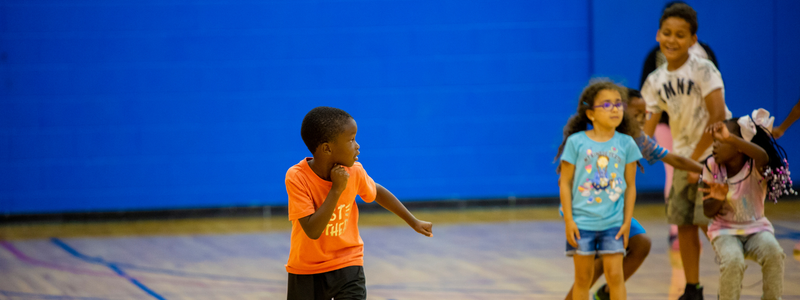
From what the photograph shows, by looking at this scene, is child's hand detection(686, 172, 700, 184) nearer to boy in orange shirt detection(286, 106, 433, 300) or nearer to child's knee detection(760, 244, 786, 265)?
child's knee detection(760, 244, 786, 265)

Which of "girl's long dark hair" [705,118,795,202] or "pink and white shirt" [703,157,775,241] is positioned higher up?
"girl's long dark hair" [705,118,795,202]

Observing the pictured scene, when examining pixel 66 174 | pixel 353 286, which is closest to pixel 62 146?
pixel 66 174

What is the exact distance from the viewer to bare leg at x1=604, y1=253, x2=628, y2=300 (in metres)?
2.77

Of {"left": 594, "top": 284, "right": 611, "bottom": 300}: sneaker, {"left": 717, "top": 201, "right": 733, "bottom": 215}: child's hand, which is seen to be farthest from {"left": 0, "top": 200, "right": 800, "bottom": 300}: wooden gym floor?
{"left": 717, "top": 201, "right": 733, "bottom": 215}: child's hand

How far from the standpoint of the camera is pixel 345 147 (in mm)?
2277

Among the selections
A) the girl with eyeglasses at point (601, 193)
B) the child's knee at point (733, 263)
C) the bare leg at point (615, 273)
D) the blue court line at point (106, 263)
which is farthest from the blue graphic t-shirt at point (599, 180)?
the blue court line at point (106, 263)

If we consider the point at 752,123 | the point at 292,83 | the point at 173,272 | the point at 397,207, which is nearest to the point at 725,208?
the point at 752,123

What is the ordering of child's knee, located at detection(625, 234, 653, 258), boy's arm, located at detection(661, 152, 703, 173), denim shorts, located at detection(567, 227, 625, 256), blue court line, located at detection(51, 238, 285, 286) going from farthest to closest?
blue court line, located at detection(51, 238, 285, 286), boy's arm, located at detection(661, 152, 703, 173), child's knee, located at detection(625, 234, 653, 258), denim shorts, located at detection(567, 227, 625, 256)

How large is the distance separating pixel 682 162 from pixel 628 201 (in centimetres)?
47

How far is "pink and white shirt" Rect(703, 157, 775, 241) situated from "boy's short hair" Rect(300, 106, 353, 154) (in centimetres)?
167

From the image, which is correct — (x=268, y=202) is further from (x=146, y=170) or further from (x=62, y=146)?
(x=62, y=146)

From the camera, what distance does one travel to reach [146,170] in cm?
710

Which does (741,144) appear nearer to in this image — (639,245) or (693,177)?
(693,177)

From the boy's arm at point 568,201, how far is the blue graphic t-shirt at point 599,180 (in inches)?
0.7
